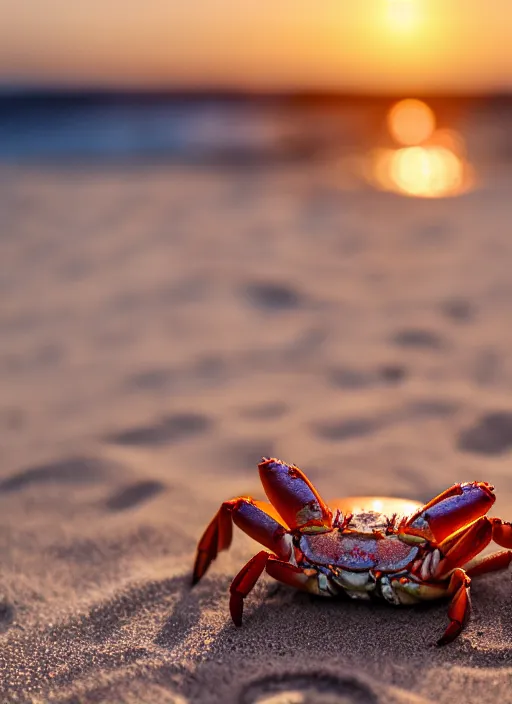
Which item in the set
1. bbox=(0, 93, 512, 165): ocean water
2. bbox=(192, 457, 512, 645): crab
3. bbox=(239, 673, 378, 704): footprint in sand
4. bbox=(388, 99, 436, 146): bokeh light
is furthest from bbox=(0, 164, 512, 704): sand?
bbox=(388, 99, 436, 146): bokeh light

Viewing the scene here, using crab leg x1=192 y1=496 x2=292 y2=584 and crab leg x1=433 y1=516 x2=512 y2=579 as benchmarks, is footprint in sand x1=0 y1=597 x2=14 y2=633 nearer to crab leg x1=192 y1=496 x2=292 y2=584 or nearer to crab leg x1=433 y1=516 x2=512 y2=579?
crab leg x1=192 y1=496 x2=292 y2=584

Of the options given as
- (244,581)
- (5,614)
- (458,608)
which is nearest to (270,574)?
(244,581)

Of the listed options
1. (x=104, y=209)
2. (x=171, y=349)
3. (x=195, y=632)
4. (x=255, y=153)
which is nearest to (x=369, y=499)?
(x=195, y=632)

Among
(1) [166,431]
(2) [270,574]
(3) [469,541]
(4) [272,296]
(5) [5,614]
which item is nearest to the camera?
(3) [469,541]

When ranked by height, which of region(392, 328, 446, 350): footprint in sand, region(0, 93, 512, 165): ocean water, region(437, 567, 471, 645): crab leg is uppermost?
region(0, 93, 512, 165): ocean water

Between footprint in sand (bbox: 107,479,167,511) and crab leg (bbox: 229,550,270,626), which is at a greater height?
footprint in sand (bbox: 107,479,167,511)

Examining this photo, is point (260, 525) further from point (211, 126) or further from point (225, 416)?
point (211, 126)

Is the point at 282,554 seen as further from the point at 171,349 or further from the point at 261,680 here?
the point at 171,349
